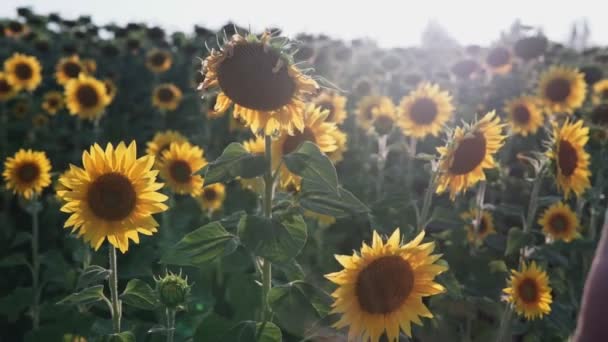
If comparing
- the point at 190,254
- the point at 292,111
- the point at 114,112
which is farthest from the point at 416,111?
the point at 114,112

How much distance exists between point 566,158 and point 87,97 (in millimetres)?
4078

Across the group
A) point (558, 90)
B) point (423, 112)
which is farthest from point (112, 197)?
point (558, 90)

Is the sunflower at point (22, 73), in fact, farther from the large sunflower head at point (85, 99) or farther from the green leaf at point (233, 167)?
the green leaf at point (233, 167)

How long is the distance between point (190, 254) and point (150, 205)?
0.38m

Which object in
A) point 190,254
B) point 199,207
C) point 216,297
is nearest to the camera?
point 190,254

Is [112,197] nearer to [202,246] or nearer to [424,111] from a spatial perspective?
[202,246]

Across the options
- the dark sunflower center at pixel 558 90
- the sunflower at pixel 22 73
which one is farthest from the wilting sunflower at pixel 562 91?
the sunflower at pixel 22 73

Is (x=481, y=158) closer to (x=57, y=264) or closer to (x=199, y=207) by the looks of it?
(x=57, y=264)

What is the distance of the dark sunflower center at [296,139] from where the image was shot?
2578mm

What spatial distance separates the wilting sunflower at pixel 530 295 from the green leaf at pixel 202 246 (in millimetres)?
1429

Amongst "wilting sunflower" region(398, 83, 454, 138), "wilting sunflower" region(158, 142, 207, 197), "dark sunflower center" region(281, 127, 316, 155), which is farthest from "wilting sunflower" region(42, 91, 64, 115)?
"dark sunflower center" region(281, 127, 316, 155)

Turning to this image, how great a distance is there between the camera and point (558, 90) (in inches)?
224

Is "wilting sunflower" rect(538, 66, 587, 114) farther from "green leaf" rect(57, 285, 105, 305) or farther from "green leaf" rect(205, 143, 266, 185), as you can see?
"green leaf" rect(57, 285, 105, 305)

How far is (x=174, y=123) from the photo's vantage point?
8.15 m
